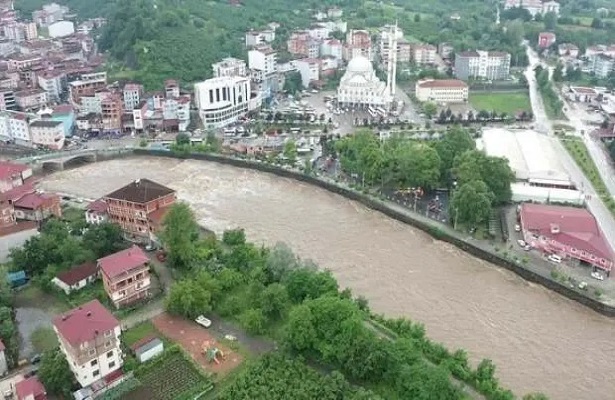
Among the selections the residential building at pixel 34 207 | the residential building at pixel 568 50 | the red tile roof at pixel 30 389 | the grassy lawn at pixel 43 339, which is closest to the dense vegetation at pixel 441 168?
the residential building at pixel 34 207

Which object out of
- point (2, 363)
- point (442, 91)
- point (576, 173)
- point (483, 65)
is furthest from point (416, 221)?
point (483, 65)

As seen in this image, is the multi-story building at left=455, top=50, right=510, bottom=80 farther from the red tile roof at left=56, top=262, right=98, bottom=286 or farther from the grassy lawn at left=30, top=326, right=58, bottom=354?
the grassy lawn at left=30, top=326, right=58, bottom=354

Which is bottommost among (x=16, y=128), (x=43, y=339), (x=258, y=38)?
(x=43, y=339)

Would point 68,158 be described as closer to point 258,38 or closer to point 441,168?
point 441,168

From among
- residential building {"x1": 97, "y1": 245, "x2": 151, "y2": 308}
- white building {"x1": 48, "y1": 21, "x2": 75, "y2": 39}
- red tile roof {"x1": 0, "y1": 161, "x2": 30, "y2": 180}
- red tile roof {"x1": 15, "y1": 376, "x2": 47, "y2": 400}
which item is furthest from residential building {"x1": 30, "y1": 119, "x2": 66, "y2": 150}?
white building {"x1": 48, "y1": 21, "x2": 75, "y2": 39}

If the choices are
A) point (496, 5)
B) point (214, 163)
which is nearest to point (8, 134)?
point (214, 163)

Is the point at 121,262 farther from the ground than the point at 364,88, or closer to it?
closer to it
